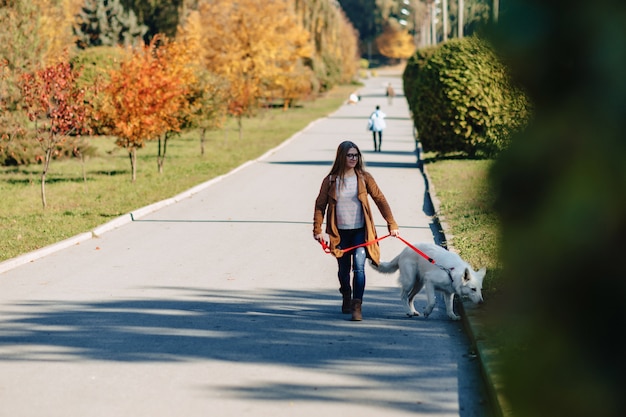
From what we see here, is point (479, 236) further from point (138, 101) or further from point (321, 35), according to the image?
point (321, 35)

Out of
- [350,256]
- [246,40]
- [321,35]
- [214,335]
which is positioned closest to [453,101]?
[350,256]

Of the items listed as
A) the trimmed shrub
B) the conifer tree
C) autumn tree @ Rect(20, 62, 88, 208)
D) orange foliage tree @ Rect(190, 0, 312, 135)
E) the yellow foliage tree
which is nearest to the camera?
autumn tree @ Rect(20, 62, 88, 208)

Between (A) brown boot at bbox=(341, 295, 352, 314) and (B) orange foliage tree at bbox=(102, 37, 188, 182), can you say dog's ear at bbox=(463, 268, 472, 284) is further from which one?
(B) orange foliage tree at bbox=(102, 37, 188, 182)

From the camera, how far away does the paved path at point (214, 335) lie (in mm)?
Answer: 7418

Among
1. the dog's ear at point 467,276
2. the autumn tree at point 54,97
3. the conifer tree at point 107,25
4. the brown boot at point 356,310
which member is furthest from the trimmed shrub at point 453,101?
the conifer tree at point 107,25

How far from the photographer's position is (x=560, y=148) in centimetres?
241

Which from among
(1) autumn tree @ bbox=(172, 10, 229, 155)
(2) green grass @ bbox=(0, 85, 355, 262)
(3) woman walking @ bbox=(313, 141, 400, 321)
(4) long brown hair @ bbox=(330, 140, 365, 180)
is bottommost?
(2) green grass @ bbox=(0, 85, 355, 262)

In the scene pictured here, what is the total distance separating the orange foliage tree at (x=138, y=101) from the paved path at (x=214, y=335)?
9.42 meters

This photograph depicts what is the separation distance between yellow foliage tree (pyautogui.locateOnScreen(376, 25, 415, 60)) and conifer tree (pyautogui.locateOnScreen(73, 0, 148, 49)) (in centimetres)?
12754

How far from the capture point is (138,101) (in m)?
27.2

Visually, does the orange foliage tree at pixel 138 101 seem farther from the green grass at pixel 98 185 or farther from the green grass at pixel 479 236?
the green grass at pixel 479 236

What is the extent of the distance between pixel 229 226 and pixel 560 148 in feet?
51.3

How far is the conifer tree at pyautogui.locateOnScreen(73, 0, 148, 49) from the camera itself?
222 feet

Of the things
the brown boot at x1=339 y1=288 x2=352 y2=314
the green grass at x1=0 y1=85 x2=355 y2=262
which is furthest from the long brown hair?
the green grass at x1=0 y1=85 x2=355 y2=262
